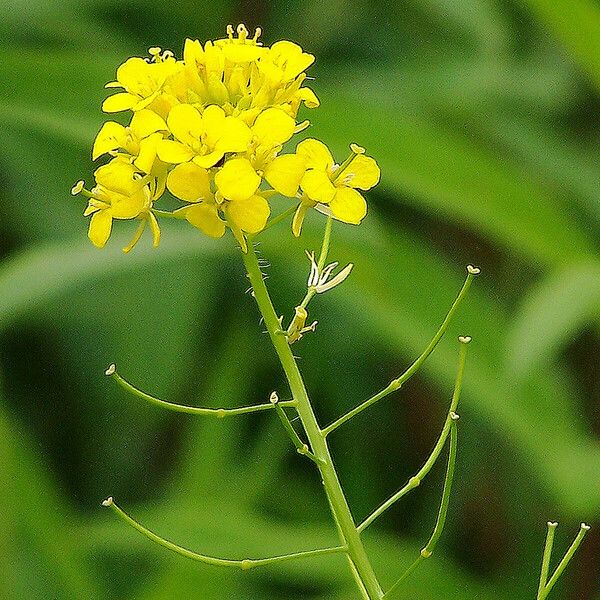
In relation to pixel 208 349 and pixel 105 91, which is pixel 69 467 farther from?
pixel 105 91

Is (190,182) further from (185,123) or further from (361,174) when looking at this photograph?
(361,174)

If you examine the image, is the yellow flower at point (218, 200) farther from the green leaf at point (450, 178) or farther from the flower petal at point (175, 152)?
the green leaf at point (450, 178)

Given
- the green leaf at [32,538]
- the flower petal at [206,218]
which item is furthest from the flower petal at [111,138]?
the green leaf at [32,538]

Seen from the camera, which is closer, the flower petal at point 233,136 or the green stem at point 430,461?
the flower petal at point 233,136

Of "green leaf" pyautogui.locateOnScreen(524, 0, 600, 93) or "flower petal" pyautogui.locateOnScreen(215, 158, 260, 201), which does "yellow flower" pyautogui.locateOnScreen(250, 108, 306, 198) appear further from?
"green leaf" pyautogui.locateOnScreen(524, 0, 600, 93)

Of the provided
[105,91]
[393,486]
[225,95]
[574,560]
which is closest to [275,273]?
[393,486]

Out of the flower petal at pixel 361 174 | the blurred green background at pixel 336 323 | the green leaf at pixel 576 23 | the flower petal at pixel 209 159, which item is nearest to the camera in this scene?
the flower petal at pixel 209 159
